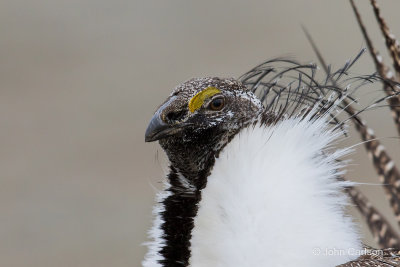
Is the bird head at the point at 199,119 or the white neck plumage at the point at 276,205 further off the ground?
the bird head at the point at 199,119

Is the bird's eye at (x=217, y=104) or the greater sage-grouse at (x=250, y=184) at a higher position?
the bird's eye at (x=217, y=104)

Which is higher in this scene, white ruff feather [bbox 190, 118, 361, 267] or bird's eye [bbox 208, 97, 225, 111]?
bird's eye [bbox 208, 97, 225, 111]

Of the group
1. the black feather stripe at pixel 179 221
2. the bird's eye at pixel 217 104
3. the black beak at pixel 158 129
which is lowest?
the black feather stripe at pixel 179 221

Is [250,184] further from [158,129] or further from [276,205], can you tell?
[158,129]

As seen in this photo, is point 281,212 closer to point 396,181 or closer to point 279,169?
point 279,169

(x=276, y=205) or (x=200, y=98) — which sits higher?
(x=200, y=98)

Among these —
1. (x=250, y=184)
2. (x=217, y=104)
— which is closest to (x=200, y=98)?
(x=217, y=104)

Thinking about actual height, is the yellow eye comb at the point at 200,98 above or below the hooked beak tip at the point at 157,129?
above
